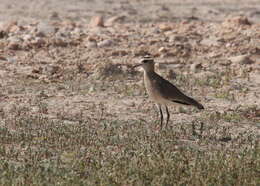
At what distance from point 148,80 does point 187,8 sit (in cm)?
1088

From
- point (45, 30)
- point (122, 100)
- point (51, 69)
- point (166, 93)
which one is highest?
point (166, 93)

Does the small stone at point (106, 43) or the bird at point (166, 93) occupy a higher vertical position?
the bird at point (166, 93)

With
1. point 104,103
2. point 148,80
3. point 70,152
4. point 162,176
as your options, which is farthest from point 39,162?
point 104,103

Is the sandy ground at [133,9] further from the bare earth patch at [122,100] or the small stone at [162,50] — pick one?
the small stone at [162,50]

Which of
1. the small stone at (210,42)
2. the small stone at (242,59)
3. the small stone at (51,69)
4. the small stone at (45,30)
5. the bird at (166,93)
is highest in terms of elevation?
the bird at (166,93)

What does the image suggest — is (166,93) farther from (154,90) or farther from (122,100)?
(122,100)

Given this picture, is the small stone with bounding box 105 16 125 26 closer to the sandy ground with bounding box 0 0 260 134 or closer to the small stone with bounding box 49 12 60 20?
the sandy ground with bounding box 0 0 260 134

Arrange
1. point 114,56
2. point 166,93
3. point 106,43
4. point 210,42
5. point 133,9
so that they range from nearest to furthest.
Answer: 1. point 166,93
2. point 114,56
3. point 106,43
4. point 210,42
5. point 133,9

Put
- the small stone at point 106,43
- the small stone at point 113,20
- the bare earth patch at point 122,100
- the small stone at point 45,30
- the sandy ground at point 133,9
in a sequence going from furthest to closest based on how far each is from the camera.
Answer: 1. the sandy ground at point 133,9
2. the small stone at point 113,20
3. the small stone at point 45,30
4. the small stone at point 106,43
5. the bare earth patch at point 122,100

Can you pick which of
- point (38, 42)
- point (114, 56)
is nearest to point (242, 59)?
point (114, 56)

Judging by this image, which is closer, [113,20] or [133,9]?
[113,20]

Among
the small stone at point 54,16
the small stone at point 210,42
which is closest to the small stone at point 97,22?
the small stone at point 54,16

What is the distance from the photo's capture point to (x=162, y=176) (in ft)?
25.6

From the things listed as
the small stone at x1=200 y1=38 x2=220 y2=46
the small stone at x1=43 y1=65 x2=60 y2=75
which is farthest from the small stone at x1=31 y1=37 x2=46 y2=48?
the small stone at x1=200 y1=38 x2=220 y2=46
